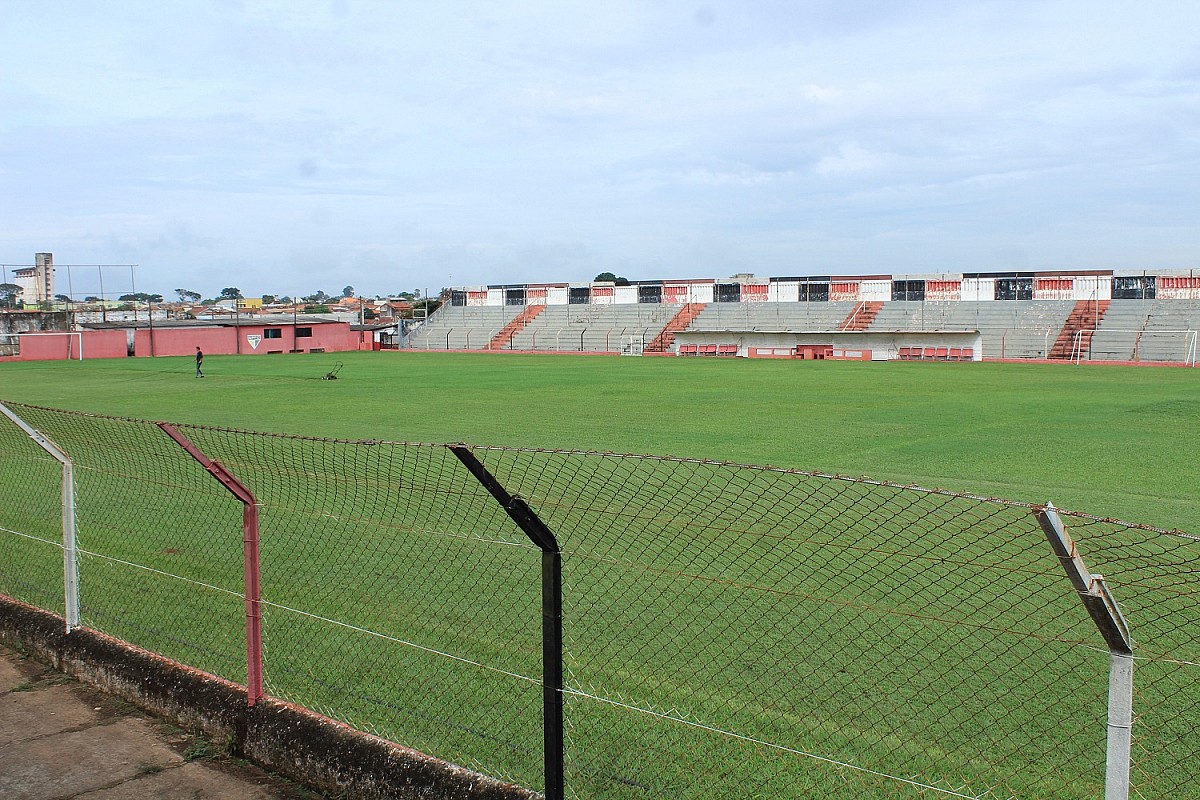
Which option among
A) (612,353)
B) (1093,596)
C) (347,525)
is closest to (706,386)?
(347,525)

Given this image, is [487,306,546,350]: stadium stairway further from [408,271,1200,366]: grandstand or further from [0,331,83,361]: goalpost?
[0,331,83,361]: goalpost

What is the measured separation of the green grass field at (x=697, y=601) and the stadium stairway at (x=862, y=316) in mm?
43899

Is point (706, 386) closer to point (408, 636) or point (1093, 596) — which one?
point (408, 636)

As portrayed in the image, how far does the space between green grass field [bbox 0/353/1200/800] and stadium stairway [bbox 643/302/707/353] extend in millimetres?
47196

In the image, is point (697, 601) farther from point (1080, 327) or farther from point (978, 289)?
point (978, 289)

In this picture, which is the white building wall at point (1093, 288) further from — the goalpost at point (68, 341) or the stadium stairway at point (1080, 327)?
the goalpost at point (68, 341)

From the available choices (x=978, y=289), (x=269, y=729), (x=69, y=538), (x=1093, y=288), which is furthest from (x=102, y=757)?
(x=978, y=289)

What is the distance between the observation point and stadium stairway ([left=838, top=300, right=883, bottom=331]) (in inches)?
2397

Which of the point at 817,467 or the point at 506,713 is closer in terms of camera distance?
the point at 506,713

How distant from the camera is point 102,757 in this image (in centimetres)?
515

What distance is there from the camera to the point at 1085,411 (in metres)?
22.0

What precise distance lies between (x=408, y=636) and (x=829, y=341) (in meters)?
53.4

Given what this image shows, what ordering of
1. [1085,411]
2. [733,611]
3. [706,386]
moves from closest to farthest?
1. [733,611]
2. [1085,411]
3. [706,386]

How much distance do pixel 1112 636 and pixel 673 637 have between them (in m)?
3.94
